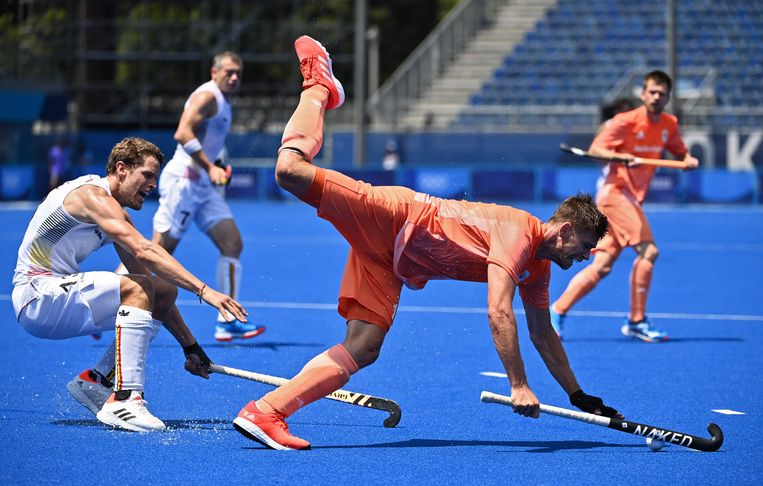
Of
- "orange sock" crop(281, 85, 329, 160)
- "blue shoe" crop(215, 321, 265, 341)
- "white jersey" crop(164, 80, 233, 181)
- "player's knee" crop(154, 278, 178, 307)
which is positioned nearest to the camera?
"orange sock" crop(281, 85, 329, 160)

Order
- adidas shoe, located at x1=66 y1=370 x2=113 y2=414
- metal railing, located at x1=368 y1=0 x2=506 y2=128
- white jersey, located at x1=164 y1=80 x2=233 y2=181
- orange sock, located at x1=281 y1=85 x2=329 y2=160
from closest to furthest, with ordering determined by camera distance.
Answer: orange sock, located at x1=281 y1=85 x2=329 y2=160 < adidas shoe, located at x1=66 y1=370 x2=113 y2=414 < white jersey, located at x1=164 y1=80 x2=233 y2=181 < metal railing, located at x1=368 y1=0 x2=506 y2=128

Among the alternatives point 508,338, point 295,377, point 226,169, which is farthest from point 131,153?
point 226,169

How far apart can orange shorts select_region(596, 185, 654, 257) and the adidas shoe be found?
4949 millimetres

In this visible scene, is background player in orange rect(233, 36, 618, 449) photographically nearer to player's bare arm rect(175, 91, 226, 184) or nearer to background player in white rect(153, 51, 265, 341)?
player's bare arm rect(175, 91, 226, 184)

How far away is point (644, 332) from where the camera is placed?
33.7 ft

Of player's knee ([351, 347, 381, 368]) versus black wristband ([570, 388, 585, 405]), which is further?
black wristband ([570, 388, 585, 405])

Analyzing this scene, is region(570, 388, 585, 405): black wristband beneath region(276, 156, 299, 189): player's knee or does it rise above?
beneath

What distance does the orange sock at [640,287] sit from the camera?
33.7ft

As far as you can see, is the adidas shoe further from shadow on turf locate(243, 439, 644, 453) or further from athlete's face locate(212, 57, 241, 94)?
athlete's face locate(212, 57, 241, 94)

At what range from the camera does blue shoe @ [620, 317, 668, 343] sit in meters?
10.2

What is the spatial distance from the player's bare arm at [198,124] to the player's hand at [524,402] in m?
4.61

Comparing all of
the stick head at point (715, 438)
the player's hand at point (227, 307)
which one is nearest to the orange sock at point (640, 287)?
the stick head at point (715, 438)

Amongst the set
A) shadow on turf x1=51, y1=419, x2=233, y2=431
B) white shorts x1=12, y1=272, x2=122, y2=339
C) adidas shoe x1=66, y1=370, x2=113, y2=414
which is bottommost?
shadow on turf x1=51, y1=419, x2=233, y2=431

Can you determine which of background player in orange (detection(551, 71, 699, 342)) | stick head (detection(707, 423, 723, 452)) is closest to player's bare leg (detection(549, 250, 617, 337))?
background player in orange (detection(551, 71, 699, 342))
